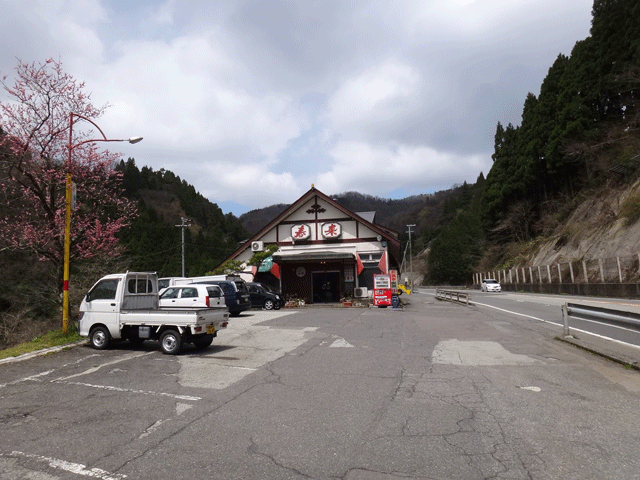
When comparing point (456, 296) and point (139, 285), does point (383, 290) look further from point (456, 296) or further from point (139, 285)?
point (139, 285)

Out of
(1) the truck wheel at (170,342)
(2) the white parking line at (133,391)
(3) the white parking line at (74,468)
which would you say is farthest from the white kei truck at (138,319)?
(3) the white parking line at (74,468)

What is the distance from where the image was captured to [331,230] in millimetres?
31547

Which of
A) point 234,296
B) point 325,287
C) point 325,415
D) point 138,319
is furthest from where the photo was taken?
point 325,287

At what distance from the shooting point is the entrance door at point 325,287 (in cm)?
3294

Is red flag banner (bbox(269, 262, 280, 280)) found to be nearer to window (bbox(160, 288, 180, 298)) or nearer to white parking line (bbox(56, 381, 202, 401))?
window (bbox(160, 288, 180, 298))

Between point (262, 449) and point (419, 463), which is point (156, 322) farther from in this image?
point (419, 463)

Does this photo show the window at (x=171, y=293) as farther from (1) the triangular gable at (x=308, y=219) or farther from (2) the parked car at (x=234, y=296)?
(1) the triangular gable at (x=308, y=219)

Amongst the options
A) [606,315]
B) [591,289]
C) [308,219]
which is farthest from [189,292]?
[591,289]

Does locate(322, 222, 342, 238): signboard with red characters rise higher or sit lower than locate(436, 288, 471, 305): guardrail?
higher

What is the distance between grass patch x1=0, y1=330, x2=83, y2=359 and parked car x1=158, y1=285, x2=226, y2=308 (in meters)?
3.04

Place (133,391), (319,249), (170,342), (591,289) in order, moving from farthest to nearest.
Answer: (319,249)
(591,289)
(170,342)
(133,391)

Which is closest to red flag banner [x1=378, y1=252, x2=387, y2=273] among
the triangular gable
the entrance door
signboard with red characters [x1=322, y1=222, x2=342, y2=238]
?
the triangular gable

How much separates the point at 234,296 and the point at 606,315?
15.4 m

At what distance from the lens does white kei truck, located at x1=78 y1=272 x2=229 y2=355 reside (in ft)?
33.5
